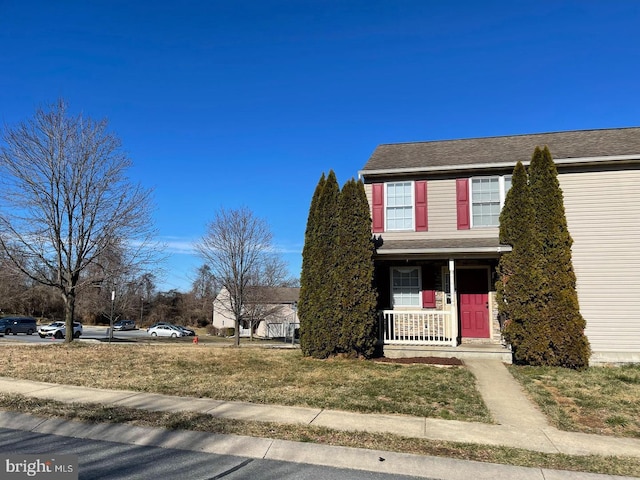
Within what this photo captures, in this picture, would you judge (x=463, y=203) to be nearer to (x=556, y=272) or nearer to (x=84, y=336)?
(x=556, y=272)

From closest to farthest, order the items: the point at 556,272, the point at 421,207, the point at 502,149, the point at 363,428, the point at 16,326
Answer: the point at 363,428
the point at 556,272
the point at 421,207
the point at 502,149
the point at 16,326

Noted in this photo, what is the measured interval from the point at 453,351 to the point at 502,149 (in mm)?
6994

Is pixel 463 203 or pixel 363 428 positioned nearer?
pixel 363 428

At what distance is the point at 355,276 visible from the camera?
11.9m

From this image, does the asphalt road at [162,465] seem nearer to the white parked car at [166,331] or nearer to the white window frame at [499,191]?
the white window frame at [499,191]

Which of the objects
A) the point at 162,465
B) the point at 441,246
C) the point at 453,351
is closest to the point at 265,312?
the point at 441,246

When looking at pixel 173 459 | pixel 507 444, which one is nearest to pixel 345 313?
pixel 507 444

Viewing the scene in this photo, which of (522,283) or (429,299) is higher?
(522,283)

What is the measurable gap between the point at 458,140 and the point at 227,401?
13.1m

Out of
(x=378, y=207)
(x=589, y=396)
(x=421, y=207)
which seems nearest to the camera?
(x=589, y=396)

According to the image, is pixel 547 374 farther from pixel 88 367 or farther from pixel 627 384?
pixel 88 367

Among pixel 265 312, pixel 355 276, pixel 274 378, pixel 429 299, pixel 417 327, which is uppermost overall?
pixel 355 276

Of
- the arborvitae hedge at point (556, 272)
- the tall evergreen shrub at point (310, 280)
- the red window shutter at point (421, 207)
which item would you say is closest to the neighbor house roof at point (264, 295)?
the red window shutter at point (421, 207)

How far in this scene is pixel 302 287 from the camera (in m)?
12.5
